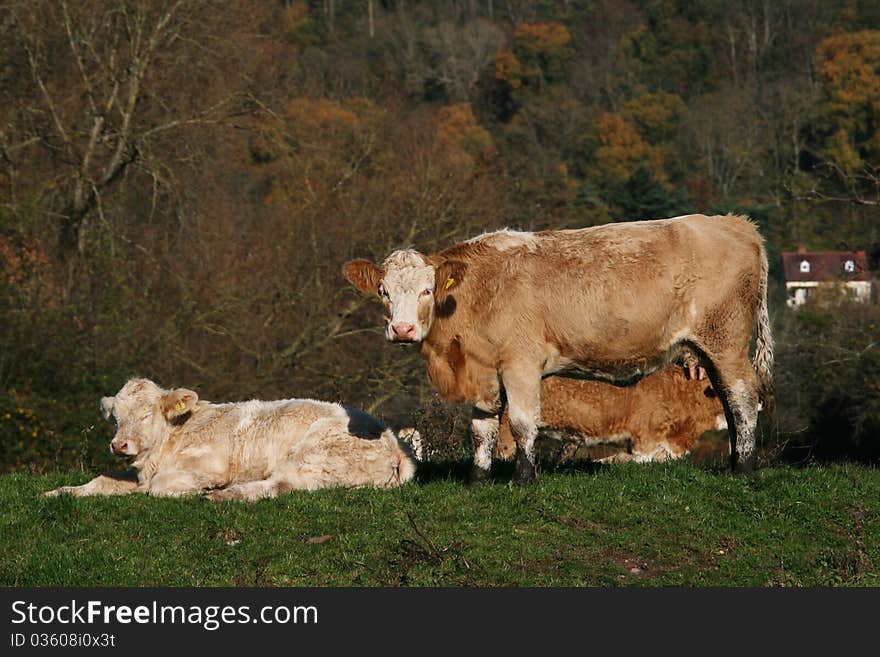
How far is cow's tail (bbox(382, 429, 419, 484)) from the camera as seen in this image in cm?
1416

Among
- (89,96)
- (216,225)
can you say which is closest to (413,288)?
(216,225)

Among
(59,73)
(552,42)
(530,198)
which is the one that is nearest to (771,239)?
(530,198)

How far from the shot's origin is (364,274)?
13.9 m

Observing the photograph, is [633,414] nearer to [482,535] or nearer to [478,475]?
[478,475]

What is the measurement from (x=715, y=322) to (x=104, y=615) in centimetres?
667

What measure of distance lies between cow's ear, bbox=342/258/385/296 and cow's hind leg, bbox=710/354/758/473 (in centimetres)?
347

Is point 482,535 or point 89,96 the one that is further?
point 89,96

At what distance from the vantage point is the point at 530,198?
4684 cm

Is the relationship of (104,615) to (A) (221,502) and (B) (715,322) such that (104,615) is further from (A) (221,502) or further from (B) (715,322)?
(B) (715,322)

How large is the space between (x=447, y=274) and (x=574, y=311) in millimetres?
1298

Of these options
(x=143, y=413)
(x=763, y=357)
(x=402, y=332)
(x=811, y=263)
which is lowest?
(x=811, y=263)

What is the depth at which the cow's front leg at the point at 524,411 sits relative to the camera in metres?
13.1

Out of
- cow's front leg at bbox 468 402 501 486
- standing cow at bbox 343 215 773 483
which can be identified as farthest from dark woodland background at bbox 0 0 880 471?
standing cow at bbox 343 215 773 483

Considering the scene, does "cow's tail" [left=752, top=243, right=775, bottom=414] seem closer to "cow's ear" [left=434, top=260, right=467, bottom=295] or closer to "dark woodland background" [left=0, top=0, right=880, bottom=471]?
"cow's ear" [left=434, top=260, right=467, bottom=295]
